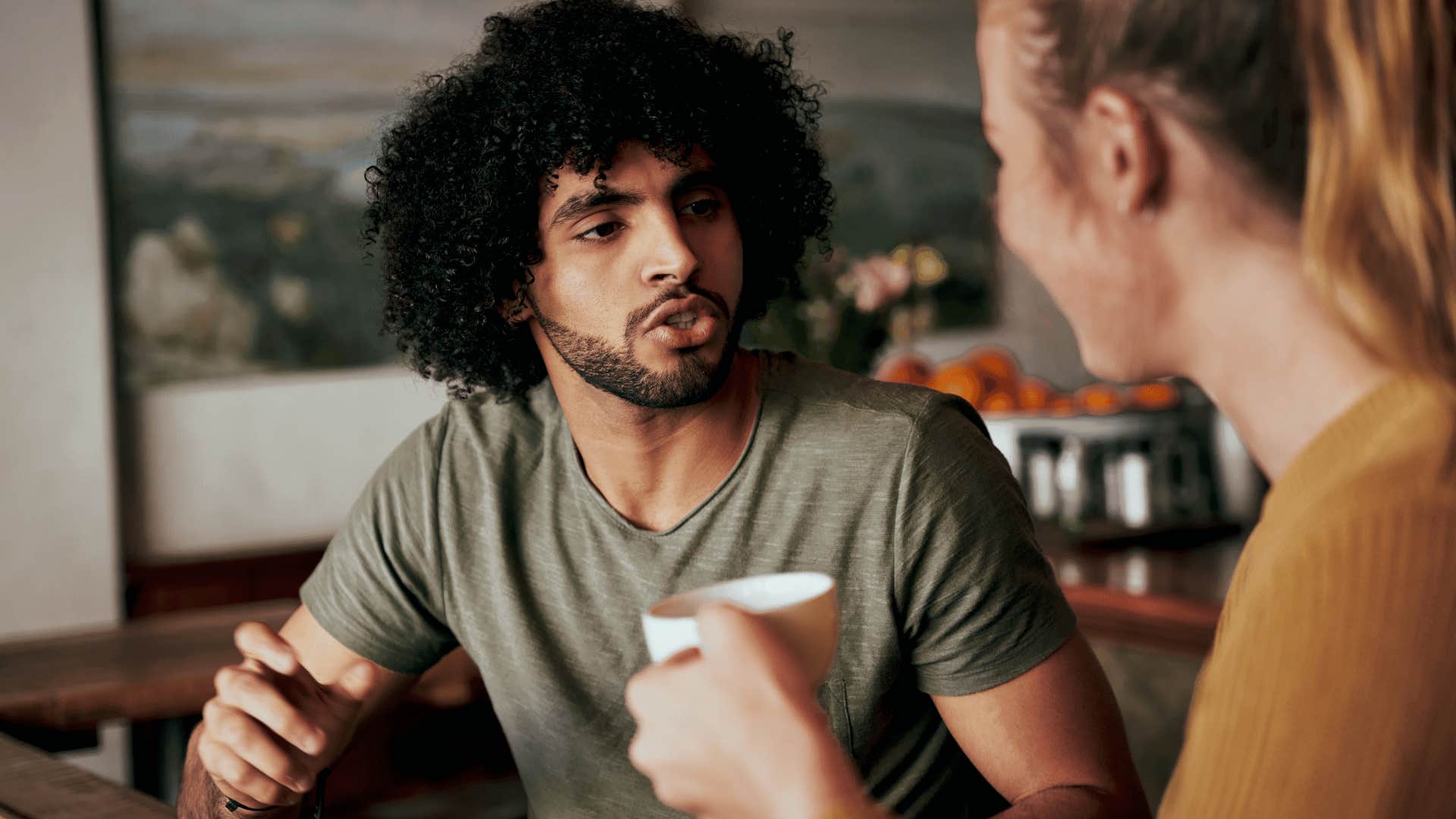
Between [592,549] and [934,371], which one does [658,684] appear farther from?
[934,371]

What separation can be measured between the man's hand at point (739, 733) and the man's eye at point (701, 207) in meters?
0.80

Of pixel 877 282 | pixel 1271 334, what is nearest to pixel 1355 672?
pixel 1271 334

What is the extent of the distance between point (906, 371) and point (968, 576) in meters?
1.72

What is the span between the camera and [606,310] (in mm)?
1535

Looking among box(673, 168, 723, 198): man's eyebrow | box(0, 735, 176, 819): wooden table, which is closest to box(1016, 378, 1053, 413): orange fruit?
box(673, 168, 723, 198): man's eyebrow

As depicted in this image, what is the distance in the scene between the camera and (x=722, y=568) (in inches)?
58.2

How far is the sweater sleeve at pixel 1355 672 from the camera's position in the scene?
2.30 feet

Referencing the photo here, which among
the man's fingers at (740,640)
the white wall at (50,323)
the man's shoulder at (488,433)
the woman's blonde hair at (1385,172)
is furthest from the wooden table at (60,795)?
the white wall at (50,323)

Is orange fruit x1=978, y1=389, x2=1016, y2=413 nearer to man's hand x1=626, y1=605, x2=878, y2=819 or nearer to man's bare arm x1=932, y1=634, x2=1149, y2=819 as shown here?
man's bare arm x1=932, y1=634, x2=1149, y2=819

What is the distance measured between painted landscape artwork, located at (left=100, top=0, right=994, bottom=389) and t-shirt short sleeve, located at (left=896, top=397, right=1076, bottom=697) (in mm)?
1948

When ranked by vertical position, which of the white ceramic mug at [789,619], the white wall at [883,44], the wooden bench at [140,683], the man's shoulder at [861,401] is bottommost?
the wooden bench at [140,683]

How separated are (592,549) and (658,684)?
705 mm

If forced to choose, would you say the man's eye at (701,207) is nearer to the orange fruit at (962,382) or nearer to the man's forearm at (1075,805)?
the man's forearm at (1075,805)

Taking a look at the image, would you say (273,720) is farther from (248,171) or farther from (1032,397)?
(248,171)
